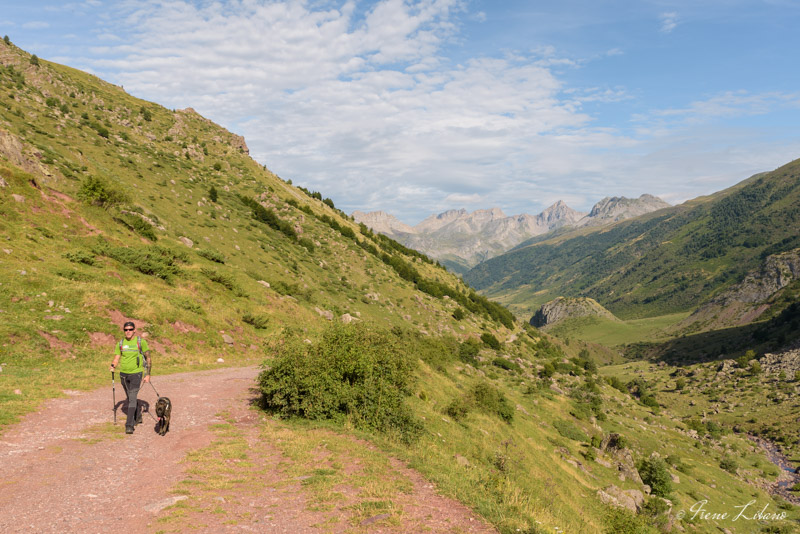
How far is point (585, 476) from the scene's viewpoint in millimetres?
33719

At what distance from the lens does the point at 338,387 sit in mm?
15812

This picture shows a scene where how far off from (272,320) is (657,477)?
42551 mm

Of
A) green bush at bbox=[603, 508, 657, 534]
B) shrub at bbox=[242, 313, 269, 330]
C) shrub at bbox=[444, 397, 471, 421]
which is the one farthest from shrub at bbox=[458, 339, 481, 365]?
green bush at bbox=[603, 508, 657, 534]

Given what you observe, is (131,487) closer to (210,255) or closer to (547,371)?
(210,255)

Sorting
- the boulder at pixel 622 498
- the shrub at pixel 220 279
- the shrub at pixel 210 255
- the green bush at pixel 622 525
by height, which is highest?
the shrub at pixel 210 255

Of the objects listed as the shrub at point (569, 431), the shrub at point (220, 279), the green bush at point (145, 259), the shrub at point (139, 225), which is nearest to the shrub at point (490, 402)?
the shrub at point (569, 431)

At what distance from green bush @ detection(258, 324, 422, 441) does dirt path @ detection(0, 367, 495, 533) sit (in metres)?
2.16

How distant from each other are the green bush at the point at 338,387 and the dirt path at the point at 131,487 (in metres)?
2.16

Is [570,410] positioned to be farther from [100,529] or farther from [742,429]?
[742,429]

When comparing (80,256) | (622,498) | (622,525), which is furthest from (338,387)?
(622,498)

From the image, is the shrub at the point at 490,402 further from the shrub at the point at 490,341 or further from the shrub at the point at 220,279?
the shrub at the point at 490,341

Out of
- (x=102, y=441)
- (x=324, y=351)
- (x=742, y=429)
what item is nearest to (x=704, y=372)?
(x=742, y=429)

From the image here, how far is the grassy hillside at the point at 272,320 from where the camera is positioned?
631 inches

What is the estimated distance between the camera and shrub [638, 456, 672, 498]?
36781 millimetres
